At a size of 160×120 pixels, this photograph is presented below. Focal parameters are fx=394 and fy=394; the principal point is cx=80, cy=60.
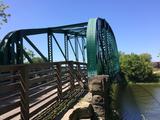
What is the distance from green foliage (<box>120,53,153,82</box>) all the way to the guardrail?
5600cm

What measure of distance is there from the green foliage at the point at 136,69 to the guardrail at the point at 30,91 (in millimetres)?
56000

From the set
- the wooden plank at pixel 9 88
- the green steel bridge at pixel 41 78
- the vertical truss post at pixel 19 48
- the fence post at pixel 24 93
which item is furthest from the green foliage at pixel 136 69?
the wooden plank at pixel 9 88

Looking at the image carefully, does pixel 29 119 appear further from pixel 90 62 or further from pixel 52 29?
pixel 52 29

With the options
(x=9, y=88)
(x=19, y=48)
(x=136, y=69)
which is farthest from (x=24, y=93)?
(x=136, y=69)

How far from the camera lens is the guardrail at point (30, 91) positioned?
7598mm

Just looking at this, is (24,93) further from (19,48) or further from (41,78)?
(19,48)

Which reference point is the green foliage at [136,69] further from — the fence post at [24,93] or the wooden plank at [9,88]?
the wooden plank at [9,88]

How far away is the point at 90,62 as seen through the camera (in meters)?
20.7

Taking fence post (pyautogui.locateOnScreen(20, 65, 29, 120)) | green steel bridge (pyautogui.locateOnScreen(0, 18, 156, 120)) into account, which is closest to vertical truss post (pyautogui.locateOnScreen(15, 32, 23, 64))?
green steel bridge (pyautogui.locateOnScreen(0, 18, 156, 120))

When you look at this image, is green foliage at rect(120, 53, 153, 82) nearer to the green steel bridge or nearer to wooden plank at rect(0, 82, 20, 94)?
the green steel bridge

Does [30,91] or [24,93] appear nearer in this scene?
[24,93]

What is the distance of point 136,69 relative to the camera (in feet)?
240

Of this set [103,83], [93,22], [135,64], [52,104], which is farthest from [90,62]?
[135,64]

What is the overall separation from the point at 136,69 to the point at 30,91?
64.3 metres
